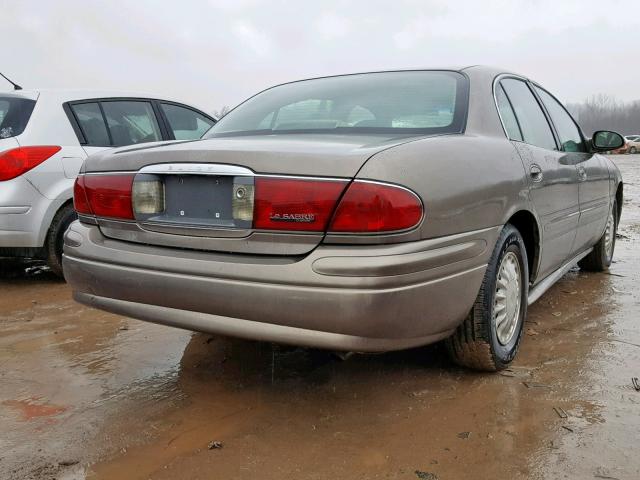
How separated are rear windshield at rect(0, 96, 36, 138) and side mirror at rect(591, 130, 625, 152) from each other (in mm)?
3963

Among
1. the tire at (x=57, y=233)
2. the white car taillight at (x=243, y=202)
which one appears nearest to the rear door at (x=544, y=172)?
the white car taillight at (x=243, y=202)

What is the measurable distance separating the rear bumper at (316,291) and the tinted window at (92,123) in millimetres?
2596

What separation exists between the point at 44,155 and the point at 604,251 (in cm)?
425

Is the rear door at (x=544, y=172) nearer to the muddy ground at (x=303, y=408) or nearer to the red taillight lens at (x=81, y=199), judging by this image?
the muddy ground at (x=303, y=408)

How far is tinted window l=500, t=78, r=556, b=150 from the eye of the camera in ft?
10.1

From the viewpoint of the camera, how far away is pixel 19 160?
4.09m

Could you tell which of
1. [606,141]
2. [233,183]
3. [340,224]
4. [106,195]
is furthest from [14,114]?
[606,141]

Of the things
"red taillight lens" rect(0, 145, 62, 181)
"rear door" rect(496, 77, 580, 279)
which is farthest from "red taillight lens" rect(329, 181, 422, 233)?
"red taillight lens" rect(0, 145, 62, 181)

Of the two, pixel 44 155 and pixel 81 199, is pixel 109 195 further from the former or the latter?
pixel 44 155

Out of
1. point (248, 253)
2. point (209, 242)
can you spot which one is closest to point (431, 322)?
point (248, 253)

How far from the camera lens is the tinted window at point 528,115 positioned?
3.09 m

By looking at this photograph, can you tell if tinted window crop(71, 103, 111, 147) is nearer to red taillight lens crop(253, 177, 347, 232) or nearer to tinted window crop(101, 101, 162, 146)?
tinted window crop(101, 101, 162, 146)

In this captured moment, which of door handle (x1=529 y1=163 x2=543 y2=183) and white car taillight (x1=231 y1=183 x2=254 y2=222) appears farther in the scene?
door handle (x1=529 y1=163 x2=543 y2=183)

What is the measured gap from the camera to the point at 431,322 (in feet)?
6.84
